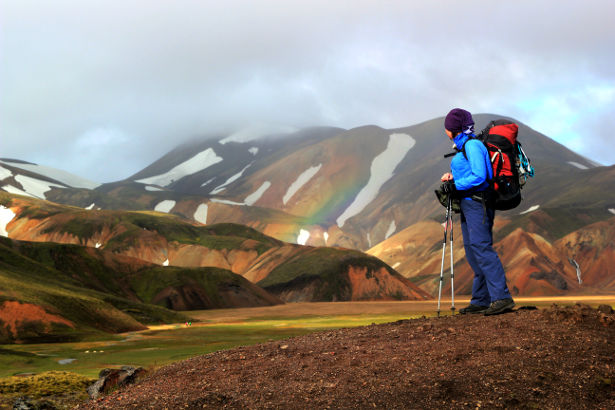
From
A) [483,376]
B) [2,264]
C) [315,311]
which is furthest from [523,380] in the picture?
[315,311]

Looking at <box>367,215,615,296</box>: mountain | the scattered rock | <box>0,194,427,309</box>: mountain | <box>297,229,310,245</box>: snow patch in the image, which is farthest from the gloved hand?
Answer: <box>297,229,310,245</box>: snow patch

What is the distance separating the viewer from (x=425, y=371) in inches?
299

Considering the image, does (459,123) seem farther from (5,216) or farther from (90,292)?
(5,216)

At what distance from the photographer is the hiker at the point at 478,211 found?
9.67m

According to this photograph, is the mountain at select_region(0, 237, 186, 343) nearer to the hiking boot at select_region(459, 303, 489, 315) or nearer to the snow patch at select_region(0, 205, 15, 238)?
the hiking boot at select_region(459, 303, 489, 315)

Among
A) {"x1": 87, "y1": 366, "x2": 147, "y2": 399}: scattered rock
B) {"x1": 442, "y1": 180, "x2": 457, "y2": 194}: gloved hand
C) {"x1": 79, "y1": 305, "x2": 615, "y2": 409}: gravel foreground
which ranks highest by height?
{"x1": 442, "y1": 180, "x2": 457, "y2": 194}: gloved hand

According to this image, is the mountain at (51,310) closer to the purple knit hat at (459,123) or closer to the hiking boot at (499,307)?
the purple knit hat at (459,123)

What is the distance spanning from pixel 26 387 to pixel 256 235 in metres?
138

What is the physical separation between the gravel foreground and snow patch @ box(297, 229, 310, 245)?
7174 inches

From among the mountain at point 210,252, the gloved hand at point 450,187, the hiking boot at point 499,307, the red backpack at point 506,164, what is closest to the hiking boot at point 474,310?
the hiking boot at point 499,307

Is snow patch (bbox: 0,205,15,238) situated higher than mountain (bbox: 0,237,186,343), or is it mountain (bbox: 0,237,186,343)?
snow patch (bbox: 0,205,15,238)

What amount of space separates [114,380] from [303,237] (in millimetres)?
184013

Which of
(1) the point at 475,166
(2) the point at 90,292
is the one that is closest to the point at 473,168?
(1) the point at 475,166

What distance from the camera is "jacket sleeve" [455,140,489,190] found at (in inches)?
379
